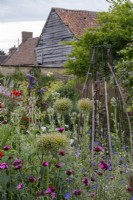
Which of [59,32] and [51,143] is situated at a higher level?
[59,32]

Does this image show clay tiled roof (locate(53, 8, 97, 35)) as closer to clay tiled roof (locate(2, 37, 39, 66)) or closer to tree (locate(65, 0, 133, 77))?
clay tiled roof (locate(2, 37, 39, 66))

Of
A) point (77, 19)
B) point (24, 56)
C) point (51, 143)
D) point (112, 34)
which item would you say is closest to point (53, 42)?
point (77, 19)

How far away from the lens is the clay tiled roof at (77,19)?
2905 cm

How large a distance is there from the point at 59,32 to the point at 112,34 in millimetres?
16796

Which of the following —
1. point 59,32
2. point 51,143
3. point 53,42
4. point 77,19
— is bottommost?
point 51,143

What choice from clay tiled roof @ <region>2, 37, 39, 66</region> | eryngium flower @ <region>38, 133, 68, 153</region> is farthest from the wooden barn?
eryngium flower @ <region>38, 133, 68, 153</region>

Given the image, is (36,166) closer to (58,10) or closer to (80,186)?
(80,186)

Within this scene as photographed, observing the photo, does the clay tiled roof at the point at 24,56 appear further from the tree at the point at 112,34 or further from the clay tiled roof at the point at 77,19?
the tree at the point at 112,34

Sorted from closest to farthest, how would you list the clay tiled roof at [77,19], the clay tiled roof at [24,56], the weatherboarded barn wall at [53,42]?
1. the clay tiled roof at [77,19]
2. the weatherboarded barn wall at [53,42]
3. the clay tiled roof at [24,56]

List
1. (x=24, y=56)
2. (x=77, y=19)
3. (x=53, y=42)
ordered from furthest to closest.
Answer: (x=24, y=56)
(x=53, y=42)
(x=77, y=19)

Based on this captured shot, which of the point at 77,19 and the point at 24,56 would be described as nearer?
the point at 77,19

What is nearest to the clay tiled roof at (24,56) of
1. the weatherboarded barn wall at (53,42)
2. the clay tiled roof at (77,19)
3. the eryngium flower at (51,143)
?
the weatherboarded barn wall at (53,42)

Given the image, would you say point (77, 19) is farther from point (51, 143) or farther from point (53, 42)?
point (51, 143)

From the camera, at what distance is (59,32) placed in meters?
31.7
